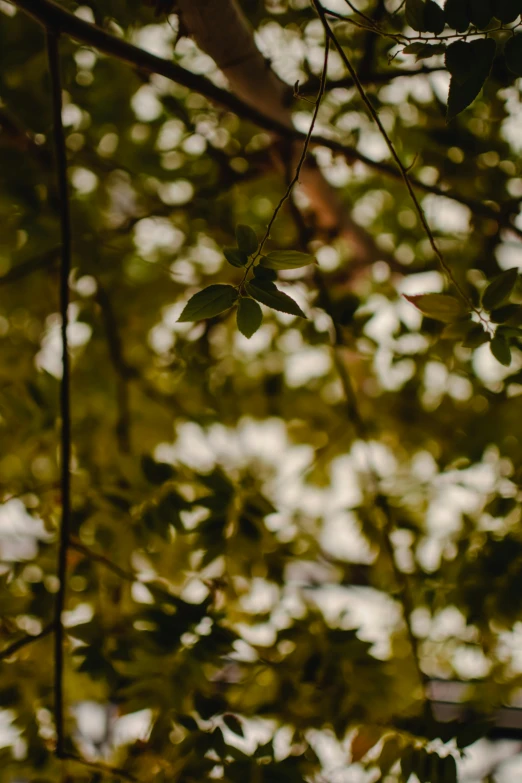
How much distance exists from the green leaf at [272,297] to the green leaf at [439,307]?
25 cm

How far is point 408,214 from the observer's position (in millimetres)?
2240

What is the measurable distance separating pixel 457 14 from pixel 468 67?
4.2 inches

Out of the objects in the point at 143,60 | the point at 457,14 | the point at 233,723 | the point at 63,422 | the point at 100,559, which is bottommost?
the point at 233,723

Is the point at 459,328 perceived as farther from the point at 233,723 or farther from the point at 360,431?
the point at 233,723

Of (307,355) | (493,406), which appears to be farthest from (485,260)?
(307,355)

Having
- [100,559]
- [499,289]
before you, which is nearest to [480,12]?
[499,289]

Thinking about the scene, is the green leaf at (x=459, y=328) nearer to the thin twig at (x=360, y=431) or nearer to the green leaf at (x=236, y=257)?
the green leaf at (x=236, y=257)

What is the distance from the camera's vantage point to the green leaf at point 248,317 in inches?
26.6

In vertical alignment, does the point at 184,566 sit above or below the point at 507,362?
below

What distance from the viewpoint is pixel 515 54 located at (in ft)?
2.14

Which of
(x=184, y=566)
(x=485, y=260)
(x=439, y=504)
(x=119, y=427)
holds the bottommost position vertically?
(x=184, y=566)

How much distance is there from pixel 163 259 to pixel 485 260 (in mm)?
1245

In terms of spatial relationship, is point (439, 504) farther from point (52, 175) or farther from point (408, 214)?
point (52, 175)

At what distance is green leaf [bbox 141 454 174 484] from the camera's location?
4.09ft
